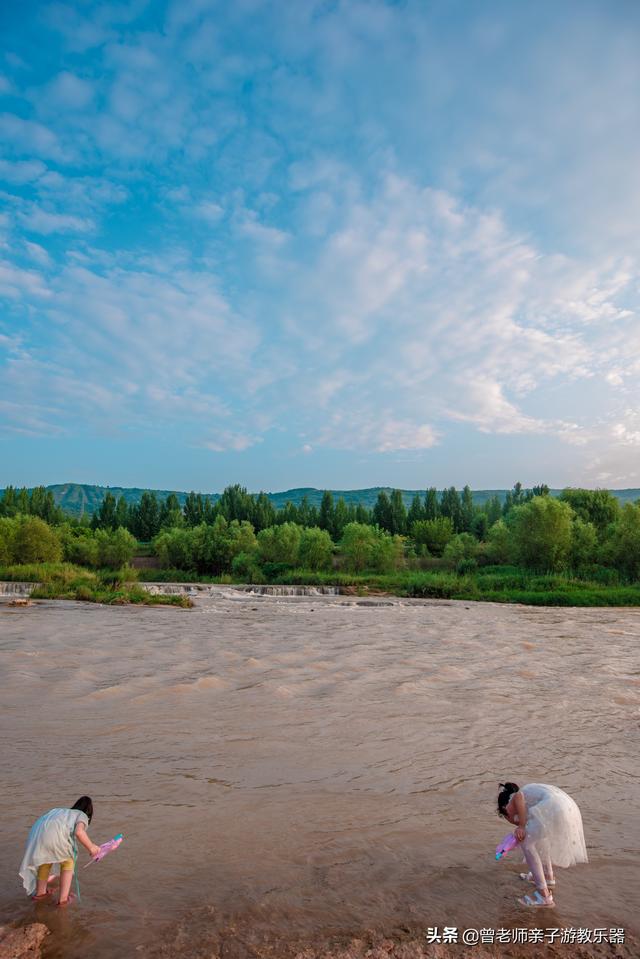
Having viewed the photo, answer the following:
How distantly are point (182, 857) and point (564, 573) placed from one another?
1817 inches

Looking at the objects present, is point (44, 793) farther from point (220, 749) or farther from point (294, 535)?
point (294, 535)

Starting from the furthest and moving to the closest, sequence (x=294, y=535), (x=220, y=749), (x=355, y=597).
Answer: (x=294, y=535), (x=355, y=597), (x=220, y=749)

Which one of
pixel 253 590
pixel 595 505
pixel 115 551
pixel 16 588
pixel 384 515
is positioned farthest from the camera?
pixel 384 515

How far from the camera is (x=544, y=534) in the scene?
163ft

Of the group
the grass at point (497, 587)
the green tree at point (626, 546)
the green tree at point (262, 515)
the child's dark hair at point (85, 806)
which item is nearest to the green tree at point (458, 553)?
the grass at point (497, 587)

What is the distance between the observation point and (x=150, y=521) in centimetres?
11969

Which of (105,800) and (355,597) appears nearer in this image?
(105,800)

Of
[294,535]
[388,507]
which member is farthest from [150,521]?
[294,535]

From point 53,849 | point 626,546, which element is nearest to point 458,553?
point 626,546

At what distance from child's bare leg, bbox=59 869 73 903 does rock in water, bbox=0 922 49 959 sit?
27cm

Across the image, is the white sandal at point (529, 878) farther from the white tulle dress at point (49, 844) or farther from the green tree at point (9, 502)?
the green tree at point (9, 502)

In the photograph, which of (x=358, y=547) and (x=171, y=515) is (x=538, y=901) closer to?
(x=358, y=547)

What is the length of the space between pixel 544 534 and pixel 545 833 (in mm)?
48666

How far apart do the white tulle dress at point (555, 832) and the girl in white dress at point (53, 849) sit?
131 inches
